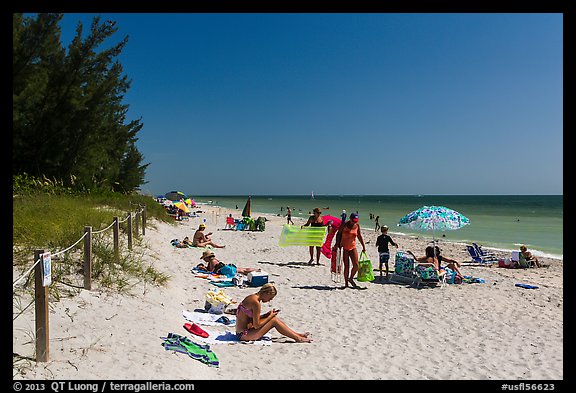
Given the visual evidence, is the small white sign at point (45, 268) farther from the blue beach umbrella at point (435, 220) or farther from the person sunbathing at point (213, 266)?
the blue beach umbrella at point (435, 220)

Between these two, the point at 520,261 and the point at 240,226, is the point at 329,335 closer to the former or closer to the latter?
the point at 520,261

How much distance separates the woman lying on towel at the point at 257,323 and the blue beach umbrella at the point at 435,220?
17.4 ft

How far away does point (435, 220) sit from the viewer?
384 inches

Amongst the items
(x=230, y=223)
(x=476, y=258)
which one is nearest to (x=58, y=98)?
(x=230, y=223)

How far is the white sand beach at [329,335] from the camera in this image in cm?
404


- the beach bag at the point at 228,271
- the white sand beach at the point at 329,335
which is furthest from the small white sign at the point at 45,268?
the beach bag at the point at 228,271

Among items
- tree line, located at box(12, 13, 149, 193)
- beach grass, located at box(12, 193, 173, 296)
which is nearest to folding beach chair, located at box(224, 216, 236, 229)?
tree line, located at box(12, 13, 149, 193)

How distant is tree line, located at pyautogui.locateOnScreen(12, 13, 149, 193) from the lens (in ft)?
52.0

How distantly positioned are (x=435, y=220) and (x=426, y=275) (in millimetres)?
1486

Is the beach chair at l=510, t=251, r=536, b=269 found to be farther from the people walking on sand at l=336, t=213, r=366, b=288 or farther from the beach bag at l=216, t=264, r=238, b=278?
the beach bag at l=216, t=264, r=238, b=278

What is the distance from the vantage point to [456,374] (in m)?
4.55

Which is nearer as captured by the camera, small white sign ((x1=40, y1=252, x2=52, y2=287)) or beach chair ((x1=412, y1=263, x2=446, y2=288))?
small white sign ((x1=40, y1=252, x2=52, y2=287))

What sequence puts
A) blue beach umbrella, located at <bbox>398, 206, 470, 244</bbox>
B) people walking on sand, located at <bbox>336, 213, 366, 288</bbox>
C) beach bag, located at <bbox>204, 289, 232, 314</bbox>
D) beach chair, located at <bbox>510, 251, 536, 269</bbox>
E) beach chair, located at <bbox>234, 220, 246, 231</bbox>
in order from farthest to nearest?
beach chair, located at <bbox>234, 220, 246, 231</bbox> → beach chair, located at <bbox>510, 251, 536, 269</bbox> → blue beach umbrella, located at <bbox>398, 206, 470, 244</bbox> → people walking on sand, located at <bbox>336, 213, 366, 288</bbox> → beach bag, located at <bbox>204, 289, 232, 314</bbox>

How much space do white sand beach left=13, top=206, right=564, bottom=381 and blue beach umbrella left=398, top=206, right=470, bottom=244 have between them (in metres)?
1.43
